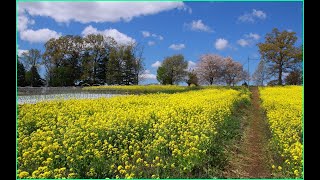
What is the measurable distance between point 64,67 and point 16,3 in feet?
57.2

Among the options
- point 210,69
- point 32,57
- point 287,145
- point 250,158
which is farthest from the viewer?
point 210,69

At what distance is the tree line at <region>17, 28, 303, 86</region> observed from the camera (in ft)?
70.1

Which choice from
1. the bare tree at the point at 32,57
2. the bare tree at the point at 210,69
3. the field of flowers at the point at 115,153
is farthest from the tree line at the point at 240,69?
the field of flowers at the point at 115,153

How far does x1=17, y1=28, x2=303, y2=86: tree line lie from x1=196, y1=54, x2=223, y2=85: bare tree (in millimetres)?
2649

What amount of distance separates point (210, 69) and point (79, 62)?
96.8ft

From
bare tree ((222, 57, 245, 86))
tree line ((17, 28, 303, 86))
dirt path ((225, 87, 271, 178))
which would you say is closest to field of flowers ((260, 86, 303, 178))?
dirt path ((225, 87, 271, 178))

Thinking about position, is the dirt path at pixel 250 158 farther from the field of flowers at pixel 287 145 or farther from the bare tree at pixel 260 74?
the bare tree at pixel 260 74

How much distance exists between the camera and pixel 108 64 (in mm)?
25141

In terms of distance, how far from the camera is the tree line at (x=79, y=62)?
20.9m

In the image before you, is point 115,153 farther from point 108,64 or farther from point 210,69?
point 210,69

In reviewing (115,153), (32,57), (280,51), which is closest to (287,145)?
(115,153)

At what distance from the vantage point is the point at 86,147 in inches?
276
